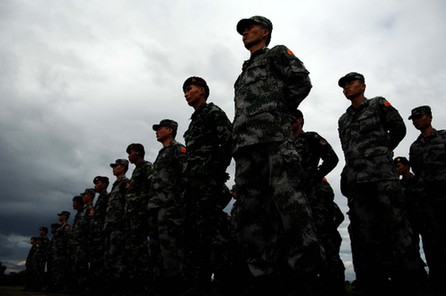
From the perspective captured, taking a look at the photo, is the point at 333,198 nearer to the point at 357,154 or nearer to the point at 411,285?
the point at 357,154

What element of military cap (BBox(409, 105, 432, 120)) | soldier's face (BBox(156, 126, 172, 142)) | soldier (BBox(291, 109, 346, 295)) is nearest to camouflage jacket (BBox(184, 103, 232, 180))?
soldier (BBox(291, 109, 346, 295))

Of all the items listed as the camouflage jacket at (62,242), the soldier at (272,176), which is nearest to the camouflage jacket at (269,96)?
the soldier at (272,176)

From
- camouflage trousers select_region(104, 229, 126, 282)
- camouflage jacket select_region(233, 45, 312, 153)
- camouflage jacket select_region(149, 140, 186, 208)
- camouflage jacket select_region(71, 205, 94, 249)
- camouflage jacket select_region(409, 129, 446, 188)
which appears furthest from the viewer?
camouflage jacket select_region(71, 205, 94, 249)

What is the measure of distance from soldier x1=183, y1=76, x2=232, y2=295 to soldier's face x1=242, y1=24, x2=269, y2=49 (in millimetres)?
967

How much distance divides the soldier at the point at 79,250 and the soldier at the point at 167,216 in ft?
14.6

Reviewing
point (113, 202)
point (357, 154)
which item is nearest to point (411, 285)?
point (357, 154)

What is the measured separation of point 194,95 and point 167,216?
1.76 m

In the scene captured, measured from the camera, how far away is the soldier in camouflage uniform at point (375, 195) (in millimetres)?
3518

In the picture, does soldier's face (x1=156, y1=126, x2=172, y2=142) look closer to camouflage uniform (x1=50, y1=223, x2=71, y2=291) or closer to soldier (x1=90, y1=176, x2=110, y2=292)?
soldier (x1=90, y1=176, x2=110, y2=292)

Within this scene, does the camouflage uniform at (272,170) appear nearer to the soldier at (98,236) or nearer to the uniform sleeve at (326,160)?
the uniform sleeve at (326,160)

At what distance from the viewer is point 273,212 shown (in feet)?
9.33

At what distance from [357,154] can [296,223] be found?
2042 mm

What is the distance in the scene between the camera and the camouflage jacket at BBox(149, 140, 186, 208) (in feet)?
16.3

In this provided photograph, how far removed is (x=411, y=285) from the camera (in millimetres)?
3363
